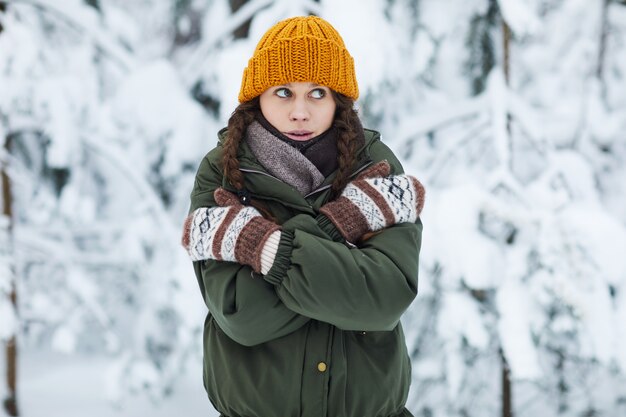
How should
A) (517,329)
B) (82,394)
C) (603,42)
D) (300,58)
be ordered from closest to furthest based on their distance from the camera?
(300,58) → (517,329) → (603,42) → (82,394)

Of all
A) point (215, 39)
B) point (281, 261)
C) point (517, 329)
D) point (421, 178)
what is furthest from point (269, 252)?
point (215, 39)

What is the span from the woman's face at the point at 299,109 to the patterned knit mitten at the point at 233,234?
22cm

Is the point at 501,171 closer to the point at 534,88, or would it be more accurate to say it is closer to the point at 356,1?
the point at 356,1

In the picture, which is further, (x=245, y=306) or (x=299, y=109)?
(x=299, y=109)

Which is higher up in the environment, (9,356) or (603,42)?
(603,42)

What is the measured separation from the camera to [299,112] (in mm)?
1631

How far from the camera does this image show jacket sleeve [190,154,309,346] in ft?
4.89

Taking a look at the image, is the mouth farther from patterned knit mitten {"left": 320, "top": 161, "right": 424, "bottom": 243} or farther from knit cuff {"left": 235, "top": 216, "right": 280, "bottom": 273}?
knit cuff {"left": 235, "top": 216, "right": 280, "bottom": 273}

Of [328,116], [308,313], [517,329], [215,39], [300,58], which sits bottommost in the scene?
[517,329]

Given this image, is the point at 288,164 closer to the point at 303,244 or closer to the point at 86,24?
the point at 303,244

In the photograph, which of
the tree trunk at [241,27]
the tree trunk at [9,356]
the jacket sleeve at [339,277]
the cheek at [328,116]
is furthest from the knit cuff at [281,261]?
the tree trunk at [9,356]

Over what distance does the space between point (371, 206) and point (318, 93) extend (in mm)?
324

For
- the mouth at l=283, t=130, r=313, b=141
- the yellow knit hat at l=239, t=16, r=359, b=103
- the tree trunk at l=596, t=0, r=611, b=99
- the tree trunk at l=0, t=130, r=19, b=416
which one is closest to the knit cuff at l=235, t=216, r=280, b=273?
the mouth at l=283, t=130, r=313, b=141

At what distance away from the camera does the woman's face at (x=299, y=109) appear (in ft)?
5.40
